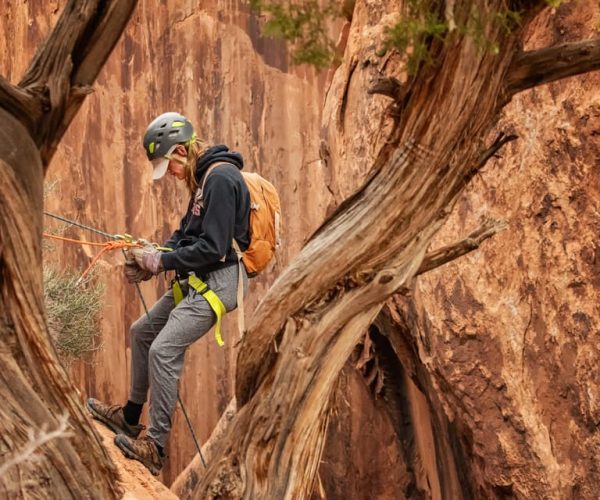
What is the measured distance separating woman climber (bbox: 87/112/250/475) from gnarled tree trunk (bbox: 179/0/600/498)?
0.69 meters

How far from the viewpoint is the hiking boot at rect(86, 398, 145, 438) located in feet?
21.6

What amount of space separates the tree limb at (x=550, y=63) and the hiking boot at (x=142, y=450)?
2330 millimetres

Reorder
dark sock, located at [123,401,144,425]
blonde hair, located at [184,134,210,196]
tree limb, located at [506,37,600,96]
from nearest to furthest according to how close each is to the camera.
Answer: tree limb, located at [506,37,600,96] → blonde hair, located at [184,134,210,196] → dark sock, located at [123,401,144,425]

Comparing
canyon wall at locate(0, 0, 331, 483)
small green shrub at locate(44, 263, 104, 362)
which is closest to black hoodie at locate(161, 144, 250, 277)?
canyon wall at locate(0, 0, 331, 483)

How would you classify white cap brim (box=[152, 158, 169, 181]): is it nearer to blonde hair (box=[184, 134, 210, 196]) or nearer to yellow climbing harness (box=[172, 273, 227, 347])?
blonde hair (box=[184, 134, 210, 196])

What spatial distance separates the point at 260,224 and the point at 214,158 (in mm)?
377

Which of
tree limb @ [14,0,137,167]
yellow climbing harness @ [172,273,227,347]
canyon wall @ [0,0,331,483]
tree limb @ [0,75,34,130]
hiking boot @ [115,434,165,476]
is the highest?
canyon wall @ [0,0,331,483]

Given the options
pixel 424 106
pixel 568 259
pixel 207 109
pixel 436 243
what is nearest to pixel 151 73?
pixel 207 109

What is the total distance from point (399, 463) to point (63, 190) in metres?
5.11

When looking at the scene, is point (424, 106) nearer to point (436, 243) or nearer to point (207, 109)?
point (436, 243)

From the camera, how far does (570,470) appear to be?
7.99 m

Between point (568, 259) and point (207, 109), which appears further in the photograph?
point (207, 109)

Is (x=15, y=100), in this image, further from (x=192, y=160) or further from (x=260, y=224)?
(x=260, y=224)

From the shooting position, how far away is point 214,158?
639cm
